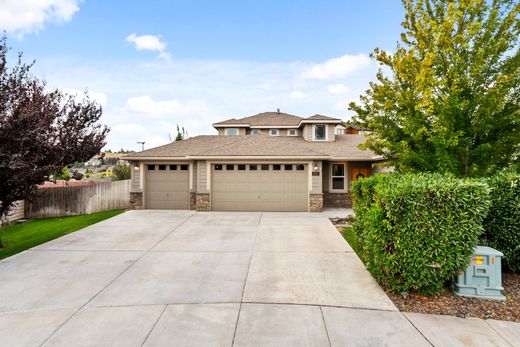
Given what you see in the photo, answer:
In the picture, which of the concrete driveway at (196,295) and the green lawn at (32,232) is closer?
the concrete driveway at (196,295)

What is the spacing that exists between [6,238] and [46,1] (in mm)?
8986

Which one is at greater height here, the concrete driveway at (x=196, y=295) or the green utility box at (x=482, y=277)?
the green utility box at (x=482, y=277)

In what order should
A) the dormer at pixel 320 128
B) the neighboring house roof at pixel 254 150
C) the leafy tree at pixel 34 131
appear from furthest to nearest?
the dormer at pixel 320 128 < the neighboring house roof at pixel 254 150 < the leafy tree at pixel 34 131

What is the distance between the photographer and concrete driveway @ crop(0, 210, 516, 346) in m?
3.18

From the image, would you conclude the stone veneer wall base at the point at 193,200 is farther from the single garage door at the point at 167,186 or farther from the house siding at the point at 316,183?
the house siding at the point at 316,183

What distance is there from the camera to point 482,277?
415 cm

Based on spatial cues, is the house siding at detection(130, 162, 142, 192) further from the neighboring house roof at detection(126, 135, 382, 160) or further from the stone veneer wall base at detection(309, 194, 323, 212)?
the stone veneer wall base at detection(309, 194, 323, 212)

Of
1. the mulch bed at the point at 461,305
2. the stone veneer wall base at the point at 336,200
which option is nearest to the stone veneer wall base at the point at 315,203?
the stone veneer wall base at the point at 336,200

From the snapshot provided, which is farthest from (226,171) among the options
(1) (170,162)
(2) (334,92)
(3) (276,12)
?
(2) (334,92)

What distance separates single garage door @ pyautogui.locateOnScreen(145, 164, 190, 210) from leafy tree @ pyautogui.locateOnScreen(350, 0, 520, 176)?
33.0 ft

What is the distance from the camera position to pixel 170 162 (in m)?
13.4

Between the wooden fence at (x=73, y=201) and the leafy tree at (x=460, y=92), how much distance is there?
1336 cm

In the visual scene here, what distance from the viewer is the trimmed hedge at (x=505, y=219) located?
457 cm

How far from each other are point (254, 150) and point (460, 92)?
852 centimetres
